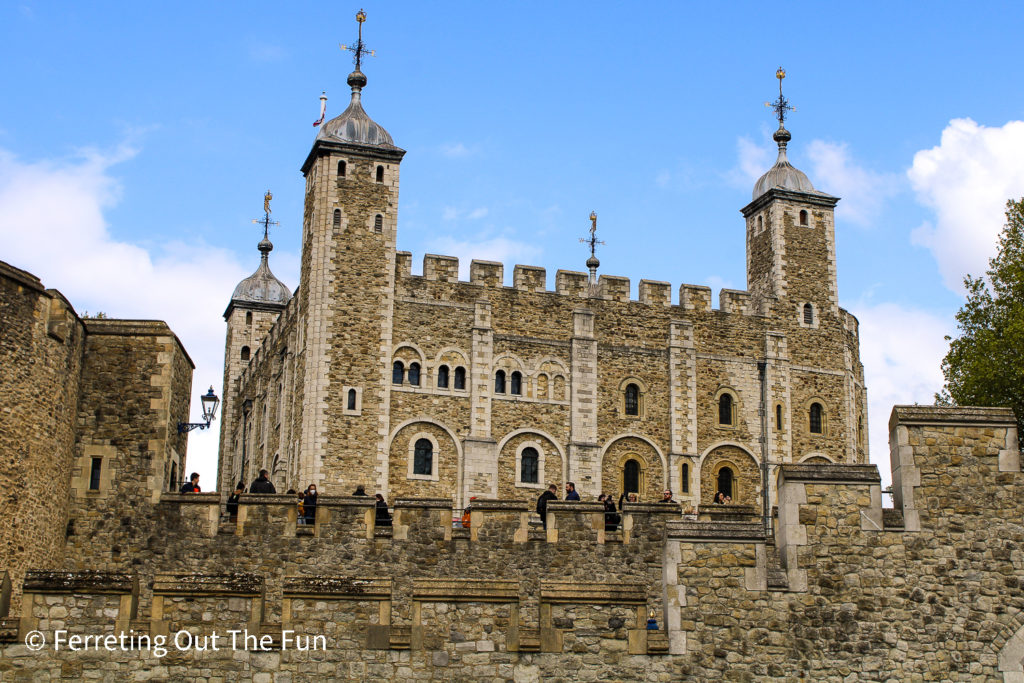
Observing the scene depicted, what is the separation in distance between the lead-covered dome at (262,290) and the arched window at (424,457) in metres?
17.8

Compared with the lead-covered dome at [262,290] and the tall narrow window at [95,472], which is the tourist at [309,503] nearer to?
the tall narrow window at [95,472]

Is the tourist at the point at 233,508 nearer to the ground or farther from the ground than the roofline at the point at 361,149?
nearer to the ground

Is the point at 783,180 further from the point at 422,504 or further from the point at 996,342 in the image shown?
the point at 422,504

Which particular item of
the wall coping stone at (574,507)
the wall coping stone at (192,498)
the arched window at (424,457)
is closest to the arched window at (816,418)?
the arched window at (424,457)

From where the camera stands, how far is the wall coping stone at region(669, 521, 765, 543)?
15.2m

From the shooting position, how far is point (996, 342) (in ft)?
103

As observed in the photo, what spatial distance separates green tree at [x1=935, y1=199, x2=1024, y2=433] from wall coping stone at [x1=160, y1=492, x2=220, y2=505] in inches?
699

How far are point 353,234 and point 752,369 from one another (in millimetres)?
13172

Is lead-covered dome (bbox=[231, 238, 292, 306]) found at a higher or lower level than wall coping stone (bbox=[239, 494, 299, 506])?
higher

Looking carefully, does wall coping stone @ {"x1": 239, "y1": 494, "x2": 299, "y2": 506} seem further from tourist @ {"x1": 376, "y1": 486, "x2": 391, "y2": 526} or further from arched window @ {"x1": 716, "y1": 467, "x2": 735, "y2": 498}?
arched window @ {"x1": 716, "y1": 467, "x2": 735, "y2": 498}

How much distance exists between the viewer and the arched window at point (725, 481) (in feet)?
138

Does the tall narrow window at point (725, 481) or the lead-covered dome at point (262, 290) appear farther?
the lead-covered dome at point (262, 290)

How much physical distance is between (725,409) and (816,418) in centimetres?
318

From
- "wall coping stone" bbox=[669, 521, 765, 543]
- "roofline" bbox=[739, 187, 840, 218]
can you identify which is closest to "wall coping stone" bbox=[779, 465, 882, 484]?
"wall coping stone" bbox=[669, 521, 765, 543]
